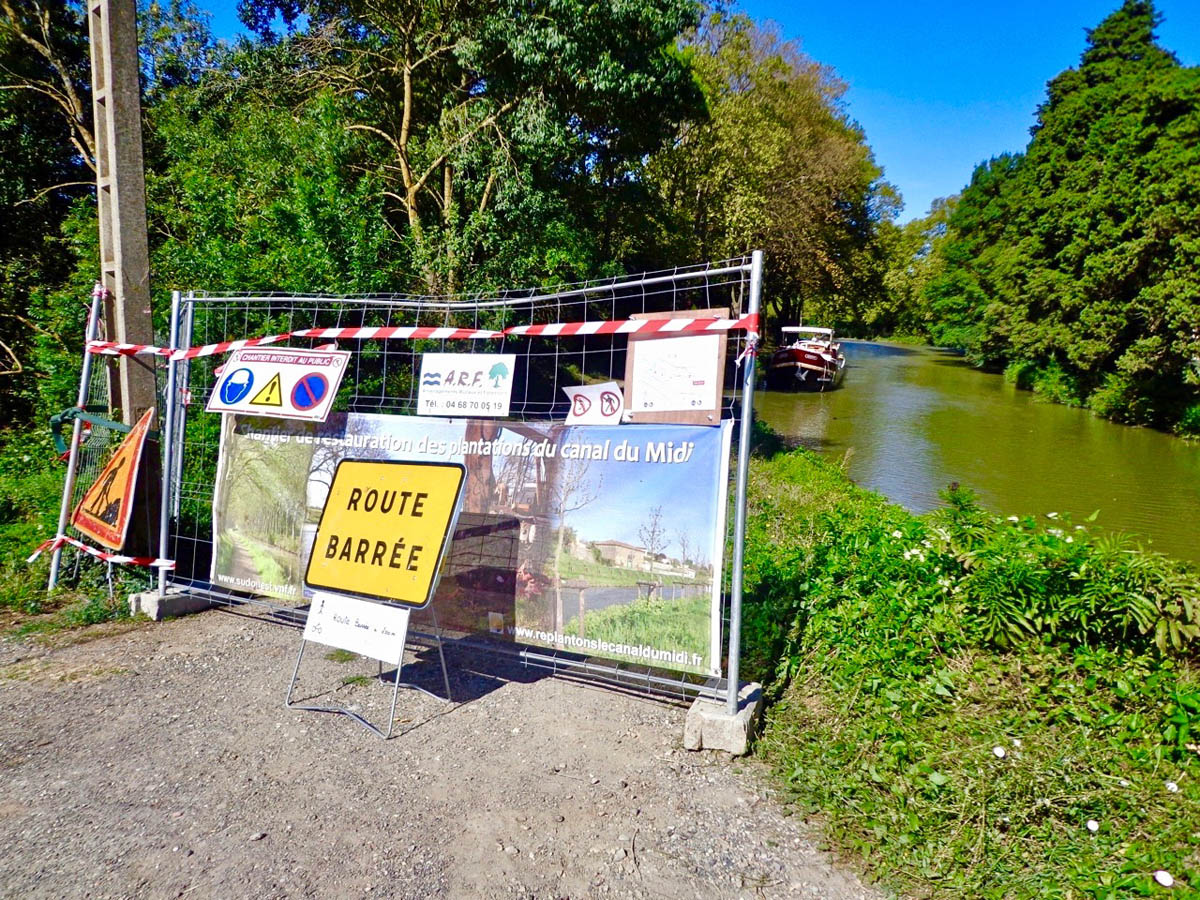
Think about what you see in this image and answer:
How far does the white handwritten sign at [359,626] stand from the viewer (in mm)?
A: 4238

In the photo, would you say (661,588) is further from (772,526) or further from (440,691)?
(772,526)

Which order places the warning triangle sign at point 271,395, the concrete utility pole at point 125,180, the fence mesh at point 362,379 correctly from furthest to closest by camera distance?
the concrete utility pole at point 125,180 < the warning triangle sign at point 271,395 < the fence mesh at point 362,379

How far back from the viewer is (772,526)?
25.7ft

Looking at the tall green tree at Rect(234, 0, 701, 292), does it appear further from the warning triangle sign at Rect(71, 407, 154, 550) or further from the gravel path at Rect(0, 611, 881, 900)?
the gravel path at Rect(0, 611, 881, 900)

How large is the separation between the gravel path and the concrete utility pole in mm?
3139

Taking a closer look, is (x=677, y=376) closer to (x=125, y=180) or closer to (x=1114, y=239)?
(x=125, y=180)

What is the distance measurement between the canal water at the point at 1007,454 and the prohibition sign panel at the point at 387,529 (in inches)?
279

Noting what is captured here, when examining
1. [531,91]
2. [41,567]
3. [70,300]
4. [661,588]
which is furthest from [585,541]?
[531,91]

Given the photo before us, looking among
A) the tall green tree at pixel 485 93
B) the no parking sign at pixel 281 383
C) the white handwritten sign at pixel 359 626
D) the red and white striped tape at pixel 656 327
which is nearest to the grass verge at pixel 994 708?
the red and white striped tape at pixel 656 327

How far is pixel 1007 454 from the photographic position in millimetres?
17328

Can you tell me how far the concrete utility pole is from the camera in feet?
22.7

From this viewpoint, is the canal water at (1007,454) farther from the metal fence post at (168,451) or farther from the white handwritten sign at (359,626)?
the metal fence post at (168,451)

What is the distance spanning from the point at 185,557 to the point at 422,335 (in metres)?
3.47

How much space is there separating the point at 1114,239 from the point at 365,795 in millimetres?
26664
